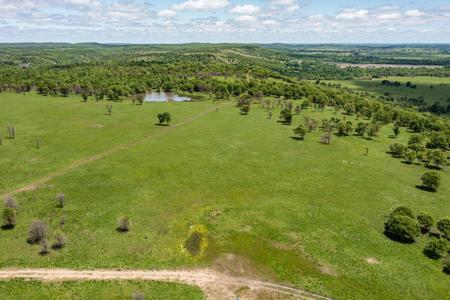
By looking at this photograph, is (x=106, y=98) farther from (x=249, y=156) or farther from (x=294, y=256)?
(x=294, y=256)

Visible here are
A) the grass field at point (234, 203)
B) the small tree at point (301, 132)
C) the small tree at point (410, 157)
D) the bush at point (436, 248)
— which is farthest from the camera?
the small tree at point (301, 132)

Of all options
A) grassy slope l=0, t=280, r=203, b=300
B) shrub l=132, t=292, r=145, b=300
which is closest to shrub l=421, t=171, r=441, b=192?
grassy slope l=0, t=280, r=203, b=300

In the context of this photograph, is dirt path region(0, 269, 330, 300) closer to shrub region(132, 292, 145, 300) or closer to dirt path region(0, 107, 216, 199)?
shrub region(132, 292, 145, 300)

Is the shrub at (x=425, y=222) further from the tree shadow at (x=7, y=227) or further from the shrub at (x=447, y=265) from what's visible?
the tree shadow at (x=7, y=227)

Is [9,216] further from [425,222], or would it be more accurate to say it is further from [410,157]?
[410,157]

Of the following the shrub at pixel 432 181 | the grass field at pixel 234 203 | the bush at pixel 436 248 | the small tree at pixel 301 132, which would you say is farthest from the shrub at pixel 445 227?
the small tree at pixel 301 132

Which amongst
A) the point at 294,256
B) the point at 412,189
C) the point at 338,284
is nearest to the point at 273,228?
the point at 294,256
